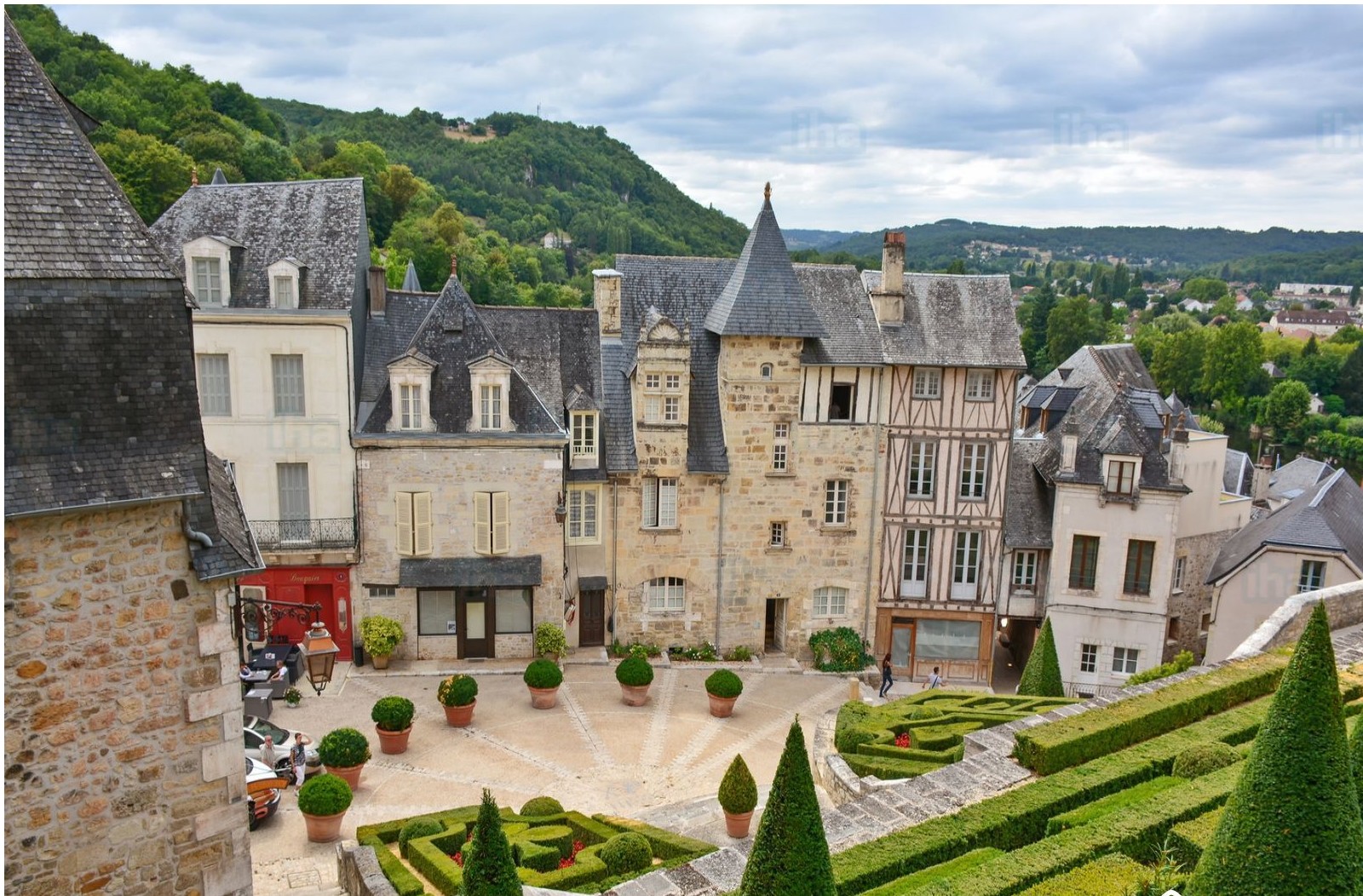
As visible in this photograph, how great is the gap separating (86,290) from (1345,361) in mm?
105061

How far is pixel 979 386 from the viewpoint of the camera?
25.7m

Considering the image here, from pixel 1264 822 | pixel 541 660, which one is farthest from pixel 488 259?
pixel 1264 822

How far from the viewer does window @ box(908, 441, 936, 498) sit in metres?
25.9

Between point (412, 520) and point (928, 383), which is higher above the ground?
point (928, 383)

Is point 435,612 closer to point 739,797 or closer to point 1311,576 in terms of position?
point 739,797

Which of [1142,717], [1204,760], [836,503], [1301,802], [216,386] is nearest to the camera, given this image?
[1301,802]

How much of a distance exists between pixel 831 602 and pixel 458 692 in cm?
1087

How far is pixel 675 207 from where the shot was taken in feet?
267

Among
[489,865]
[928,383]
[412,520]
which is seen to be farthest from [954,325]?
[489,865]

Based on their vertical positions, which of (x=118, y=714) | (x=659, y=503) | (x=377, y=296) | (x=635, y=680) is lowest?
(x=635, y=680)

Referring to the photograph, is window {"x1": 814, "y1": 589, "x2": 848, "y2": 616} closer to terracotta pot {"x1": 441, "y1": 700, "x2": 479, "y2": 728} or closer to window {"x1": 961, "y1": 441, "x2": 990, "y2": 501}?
window {"x1": 961, "y1": 441, "x2": 990, "y2": 501}

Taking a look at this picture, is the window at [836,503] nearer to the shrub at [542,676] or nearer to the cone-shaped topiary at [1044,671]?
the cone-shaped topiary at [1044,671]

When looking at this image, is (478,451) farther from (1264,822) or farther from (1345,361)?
(1345,361)

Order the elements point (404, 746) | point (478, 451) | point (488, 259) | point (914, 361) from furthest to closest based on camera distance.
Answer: point (488, 259), point (914, 361), point (478, 451), point (404, 746)
